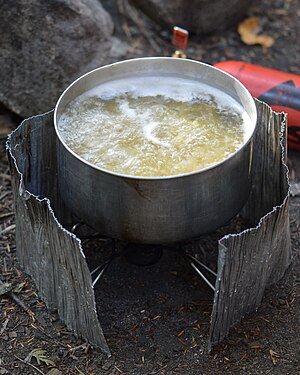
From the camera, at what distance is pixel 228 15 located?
5.61 meters

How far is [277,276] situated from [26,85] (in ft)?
6.44

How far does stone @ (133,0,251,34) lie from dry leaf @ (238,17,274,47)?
5.6 inches

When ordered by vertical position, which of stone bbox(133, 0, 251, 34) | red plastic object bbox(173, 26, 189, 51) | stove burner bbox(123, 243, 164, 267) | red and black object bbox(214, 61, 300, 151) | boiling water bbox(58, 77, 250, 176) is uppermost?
boiling water bbox(58, 77, 250, 176)

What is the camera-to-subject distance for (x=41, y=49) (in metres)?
4.35

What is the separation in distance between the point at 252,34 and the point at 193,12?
21.4 inches

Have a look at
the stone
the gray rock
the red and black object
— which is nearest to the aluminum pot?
the red and black object

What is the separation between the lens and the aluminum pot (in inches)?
114

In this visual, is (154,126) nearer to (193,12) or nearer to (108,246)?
(108,246)

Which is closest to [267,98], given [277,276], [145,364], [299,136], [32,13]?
[299,136]

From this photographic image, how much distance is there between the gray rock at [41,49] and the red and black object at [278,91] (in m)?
1.00

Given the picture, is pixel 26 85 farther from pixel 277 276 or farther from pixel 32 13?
pixel 277 276

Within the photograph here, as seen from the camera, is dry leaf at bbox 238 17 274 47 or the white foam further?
dry leaf at bbox 238 17 274 47

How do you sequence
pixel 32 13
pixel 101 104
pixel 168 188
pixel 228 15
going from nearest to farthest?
pixel 168 188 < pixel 101 104 < pixel 32 13 < pixel 228 15

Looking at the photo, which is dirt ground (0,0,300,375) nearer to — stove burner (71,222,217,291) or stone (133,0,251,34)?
stove burner (71,222,217,291)
